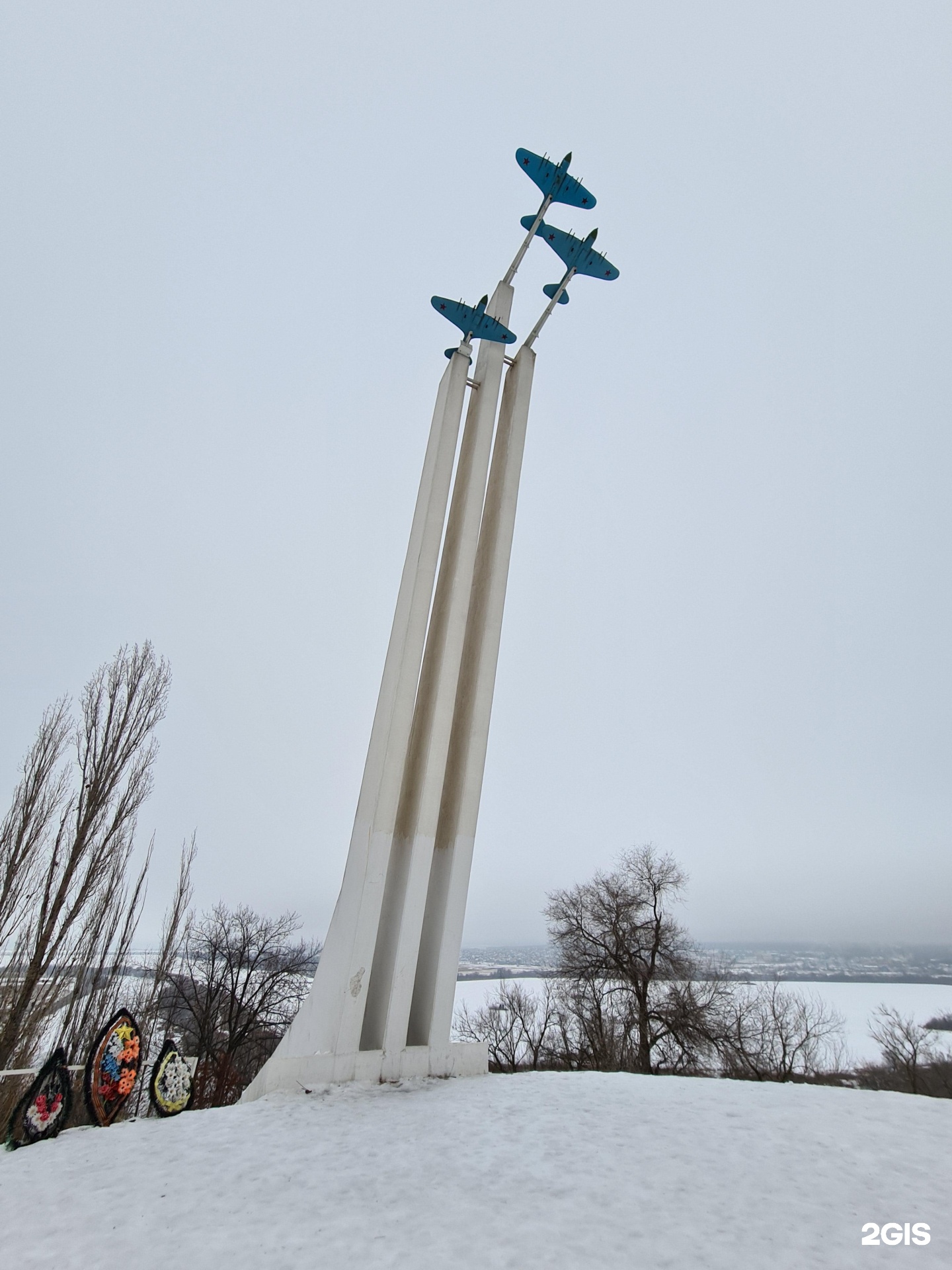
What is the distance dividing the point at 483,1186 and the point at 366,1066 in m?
2.65

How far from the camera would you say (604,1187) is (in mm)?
3400

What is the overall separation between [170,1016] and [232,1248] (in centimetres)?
1873

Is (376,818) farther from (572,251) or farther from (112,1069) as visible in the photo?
(572,251)

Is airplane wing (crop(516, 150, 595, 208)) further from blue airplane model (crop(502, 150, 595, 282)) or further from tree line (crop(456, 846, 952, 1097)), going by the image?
tree line (crop(456, 846, 952, 1097))

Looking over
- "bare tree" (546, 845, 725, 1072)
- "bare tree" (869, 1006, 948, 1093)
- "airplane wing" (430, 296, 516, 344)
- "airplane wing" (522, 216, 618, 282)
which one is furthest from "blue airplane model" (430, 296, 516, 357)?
"bare tree" (869, 1006, 948, 1093)

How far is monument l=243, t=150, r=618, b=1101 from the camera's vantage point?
5.86 meters

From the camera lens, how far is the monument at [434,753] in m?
5.86

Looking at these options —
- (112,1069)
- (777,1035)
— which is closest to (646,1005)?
(777,1035)

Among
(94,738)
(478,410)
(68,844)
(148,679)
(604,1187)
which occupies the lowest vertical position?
(604,1187)

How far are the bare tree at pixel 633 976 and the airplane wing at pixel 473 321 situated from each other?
14704 millimetres

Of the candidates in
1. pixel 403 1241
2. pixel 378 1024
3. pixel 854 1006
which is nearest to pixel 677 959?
pixel 378 1024

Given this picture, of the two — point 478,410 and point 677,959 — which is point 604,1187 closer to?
point 478,410

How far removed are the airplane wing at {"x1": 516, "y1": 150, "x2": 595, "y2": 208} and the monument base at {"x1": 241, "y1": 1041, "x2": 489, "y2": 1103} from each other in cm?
983

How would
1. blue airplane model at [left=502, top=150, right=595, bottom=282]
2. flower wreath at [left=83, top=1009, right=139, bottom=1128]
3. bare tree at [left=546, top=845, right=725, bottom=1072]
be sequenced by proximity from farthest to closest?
bare tree at [left=546, top=845, right=725, bottom=1072], blue airplane model at [left=502, top=150, right=595, bottom=282], flower wreath at [left=83, top=1009, right=139, bottom=1128]
